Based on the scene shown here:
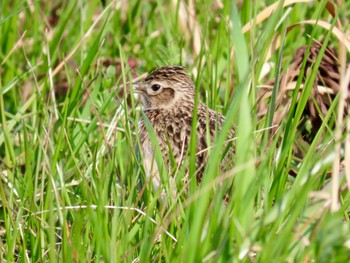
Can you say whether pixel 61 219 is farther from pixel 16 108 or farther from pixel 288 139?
pixel 16 108

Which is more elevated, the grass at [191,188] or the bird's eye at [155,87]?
the grass at [191,188]

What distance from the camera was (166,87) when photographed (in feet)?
19.7

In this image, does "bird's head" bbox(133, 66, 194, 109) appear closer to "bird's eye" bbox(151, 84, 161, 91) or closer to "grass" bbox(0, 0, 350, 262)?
"bird's eye" bbox(151, 84, 161, 91)

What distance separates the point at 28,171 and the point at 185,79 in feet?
5.91

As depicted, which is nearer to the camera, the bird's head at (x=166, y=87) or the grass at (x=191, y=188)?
the grass at (x=191, y=188)

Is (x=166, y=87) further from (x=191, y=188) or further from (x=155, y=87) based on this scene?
(x=191, y=188)

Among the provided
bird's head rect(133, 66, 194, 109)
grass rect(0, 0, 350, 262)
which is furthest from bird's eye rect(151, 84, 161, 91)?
grass rect(0, 0, 350, 262)

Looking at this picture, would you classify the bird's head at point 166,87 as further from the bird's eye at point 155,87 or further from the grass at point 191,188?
the grass at point 191,188

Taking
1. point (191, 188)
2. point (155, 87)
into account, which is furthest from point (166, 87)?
point (191, 188)

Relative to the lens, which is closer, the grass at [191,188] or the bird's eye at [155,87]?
the grass at [191,188]

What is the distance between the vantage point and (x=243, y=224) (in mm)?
3555

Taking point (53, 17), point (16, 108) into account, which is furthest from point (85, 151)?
point (53, 17)

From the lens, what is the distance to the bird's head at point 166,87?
5930mm

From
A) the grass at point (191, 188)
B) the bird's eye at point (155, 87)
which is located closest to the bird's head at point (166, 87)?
the bird's eye at point (155, 87)
